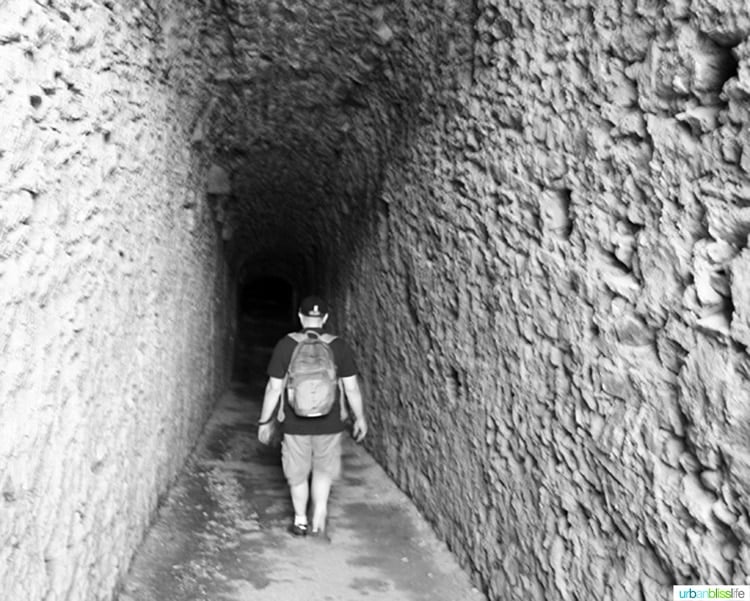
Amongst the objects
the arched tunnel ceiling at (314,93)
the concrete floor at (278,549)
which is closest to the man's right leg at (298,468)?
the concrete floor at (278,549)

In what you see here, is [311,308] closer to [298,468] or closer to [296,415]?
[296,415]

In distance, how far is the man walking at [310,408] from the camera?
167 inches

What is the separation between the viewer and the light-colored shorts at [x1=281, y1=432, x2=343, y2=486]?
4355mm

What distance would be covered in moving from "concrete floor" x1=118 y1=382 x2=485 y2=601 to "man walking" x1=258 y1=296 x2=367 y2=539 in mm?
268

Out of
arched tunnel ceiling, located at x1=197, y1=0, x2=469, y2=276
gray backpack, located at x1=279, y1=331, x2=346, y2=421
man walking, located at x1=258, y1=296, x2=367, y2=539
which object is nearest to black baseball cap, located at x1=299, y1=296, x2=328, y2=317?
man walking, located at x1=258, y1=296, x2=367, y2=539

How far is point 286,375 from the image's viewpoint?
170 inches

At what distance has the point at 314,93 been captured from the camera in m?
5.84

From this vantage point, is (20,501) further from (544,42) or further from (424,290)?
(424,290)

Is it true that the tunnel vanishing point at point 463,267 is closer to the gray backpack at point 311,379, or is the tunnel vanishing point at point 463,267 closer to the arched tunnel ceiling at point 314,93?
the arched tunnel ceiling at point 314,93

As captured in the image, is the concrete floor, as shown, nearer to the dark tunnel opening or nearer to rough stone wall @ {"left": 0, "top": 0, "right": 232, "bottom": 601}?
rough stone wall @ {"left": 0, "top": 0, "right": 232, "bottom": 601}

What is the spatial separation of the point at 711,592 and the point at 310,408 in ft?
8.27

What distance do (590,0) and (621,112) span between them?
505 millimetres

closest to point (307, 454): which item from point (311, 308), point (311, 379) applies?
point (311, 379)

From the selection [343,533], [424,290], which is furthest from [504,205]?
[343,533]
